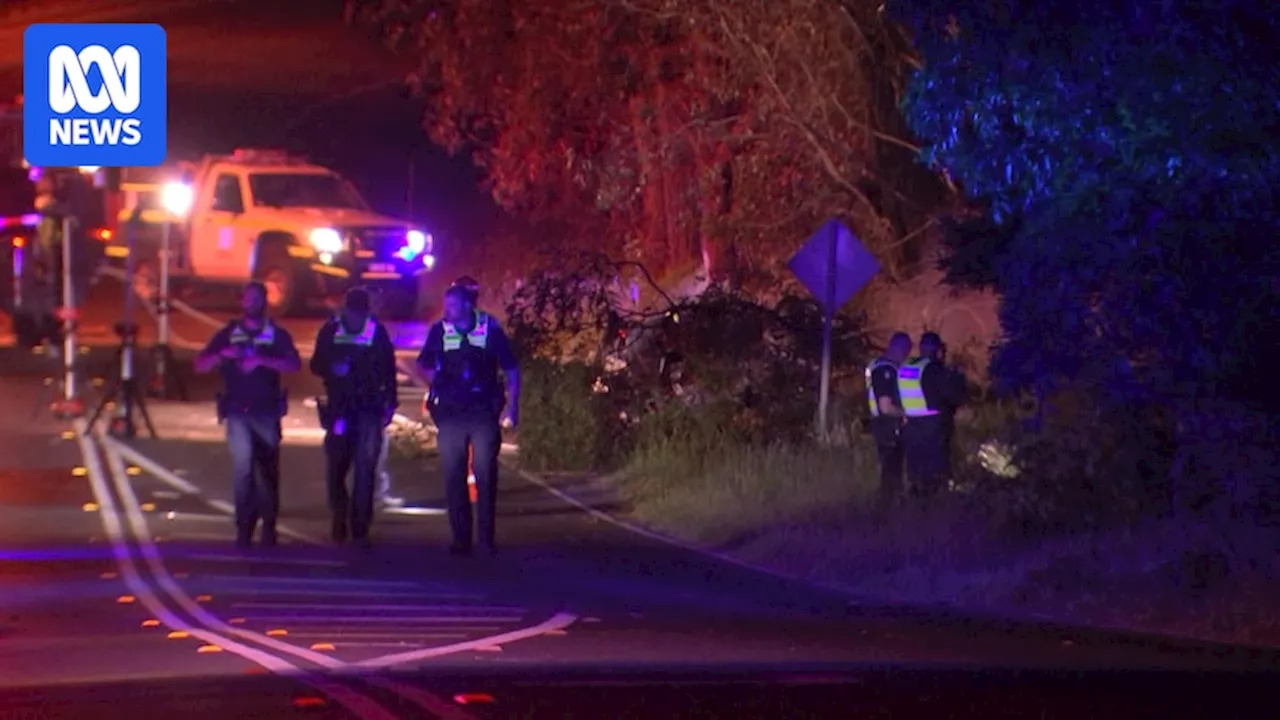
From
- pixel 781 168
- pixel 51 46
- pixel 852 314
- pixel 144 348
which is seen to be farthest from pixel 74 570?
pixel 144 348

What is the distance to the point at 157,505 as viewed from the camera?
15.9m

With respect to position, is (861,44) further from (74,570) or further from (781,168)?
(74,570)

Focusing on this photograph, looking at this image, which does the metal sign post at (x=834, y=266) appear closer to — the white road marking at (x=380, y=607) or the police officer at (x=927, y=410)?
the police officer at (x=927, y=410)

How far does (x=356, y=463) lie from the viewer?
13.6 m

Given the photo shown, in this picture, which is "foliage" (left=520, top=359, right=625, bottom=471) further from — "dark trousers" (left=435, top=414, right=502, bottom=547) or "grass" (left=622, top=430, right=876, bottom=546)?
"dark trousers" (left=435, top=414, right=502, bottom=547)

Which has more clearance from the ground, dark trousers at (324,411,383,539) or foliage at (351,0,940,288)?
foliage at (351,0,940,288)

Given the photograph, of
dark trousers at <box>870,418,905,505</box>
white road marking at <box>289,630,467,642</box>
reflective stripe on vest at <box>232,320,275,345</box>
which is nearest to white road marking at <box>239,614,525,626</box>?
white road marking at <box>289,630,467,642</box>

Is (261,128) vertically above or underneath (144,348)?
above

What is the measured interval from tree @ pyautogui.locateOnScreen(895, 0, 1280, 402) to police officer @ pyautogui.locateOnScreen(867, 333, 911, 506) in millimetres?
2467

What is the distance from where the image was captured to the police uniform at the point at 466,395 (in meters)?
13.0

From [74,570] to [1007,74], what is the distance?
6.39 meters

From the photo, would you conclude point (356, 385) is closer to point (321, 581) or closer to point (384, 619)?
point (321, 581)

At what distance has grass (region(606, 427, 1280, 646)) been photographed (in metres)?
11.7

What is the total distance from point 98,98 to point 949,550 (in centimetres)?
962
